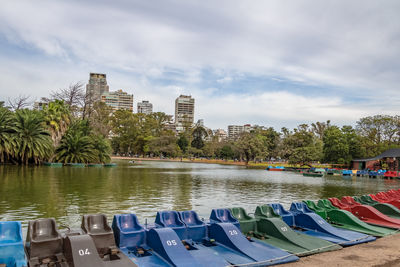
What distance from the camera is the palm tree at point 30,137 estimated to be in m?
50.8

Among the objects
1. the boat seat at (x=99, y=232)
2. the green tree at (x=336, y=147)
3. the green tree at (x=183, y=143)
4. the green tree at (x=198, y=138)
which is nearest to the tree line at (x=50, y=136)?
the boat seat at (x=99, y=232)

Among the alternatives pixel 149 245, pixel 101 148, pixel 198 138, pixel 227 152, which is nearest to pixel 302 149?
pixel 227 152

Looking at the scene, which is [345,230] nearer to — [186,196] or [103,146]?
[186,196]

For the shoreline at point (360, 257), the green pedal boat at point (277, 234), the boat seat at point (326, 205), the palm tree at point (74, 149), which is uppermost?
the palm tree at point (74, 149)

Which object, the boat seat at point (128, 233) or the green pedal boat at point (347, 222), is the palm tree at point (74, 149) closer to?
the green pedal boat at point (347, 222)

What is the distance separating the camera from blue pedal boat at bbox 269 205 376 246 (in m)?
11.5

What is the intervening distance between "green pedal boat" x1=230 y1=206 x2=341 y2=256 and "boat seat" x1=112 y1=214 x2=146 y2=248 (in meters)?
3.81

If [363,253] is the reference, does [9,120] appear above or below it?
above

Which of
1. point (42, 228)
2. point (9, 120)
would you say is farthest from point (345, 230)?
point (9, 120)

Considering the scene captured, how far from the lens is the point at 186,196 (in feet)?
87.6

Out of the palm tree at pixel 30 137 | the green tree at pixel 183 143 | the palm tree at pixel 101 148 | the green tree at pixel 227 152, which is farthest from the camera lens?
the green tree at pixel 183 143

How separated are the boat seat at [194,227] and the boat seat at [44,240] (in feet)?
13.6

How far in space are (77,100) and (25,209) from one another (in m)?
54.6

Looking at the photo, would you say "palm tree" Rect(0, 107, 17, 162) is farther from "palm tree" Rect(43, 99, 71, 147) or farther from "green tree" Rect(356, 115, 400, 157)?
"green tree" Rect(356, 115, 400, 157)
